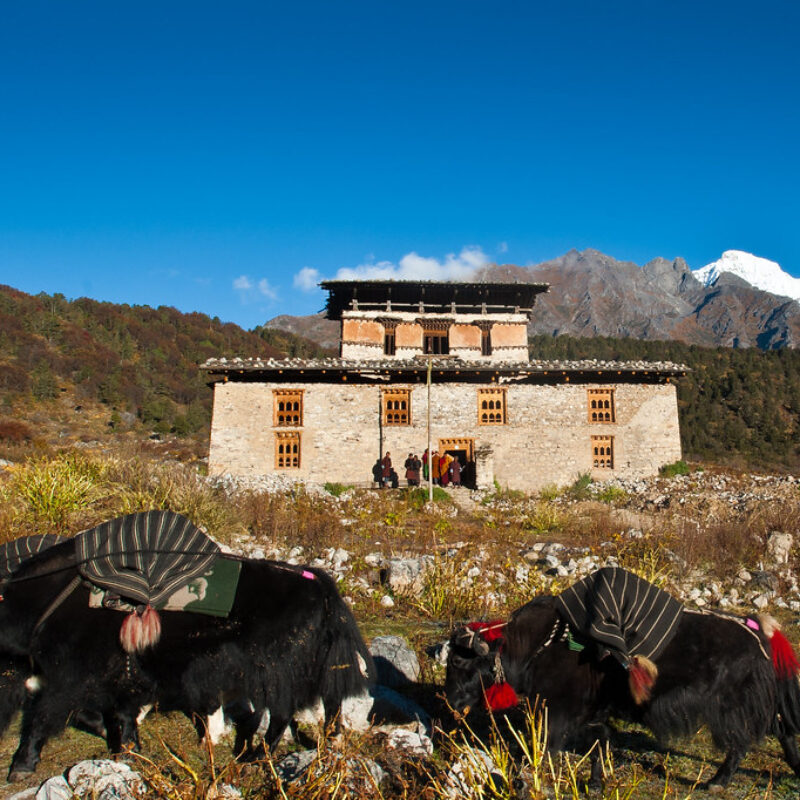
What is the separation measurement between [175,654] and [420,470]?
55.2 feet

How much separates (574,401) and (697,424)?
22.5 meters

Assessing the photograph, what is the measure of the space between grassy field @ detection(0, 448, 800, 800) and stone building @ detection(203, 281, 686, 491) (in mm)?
4799

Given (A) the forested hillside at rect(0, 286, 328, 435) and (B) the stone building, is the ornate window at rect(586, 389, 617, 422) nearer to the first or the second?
(B) the stone building

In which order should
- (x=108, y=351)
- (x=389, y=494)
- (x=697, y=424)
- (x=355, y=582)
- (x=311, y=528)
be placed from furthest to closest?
(x=108, y=351) → (x=697, y=424) → (x=389, y=494) → (x=311, y=528) → (x=355, y=582)

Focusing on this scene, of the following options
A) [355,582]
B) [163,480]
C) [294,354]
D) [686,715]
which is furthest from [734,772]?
[294,354]

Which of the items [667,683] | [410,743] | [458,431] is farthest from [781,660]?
[458,431]

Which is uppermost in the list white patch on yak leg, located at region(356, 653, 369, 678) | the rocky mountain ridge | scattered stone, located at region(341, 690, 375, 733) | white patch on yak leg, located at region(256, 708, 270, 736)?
the rocky mountain ridge

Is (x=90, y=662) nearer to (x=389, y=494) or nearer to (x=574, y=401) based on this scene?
(x=389, y=494)

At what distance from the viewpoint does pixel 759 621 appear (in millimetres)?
3934

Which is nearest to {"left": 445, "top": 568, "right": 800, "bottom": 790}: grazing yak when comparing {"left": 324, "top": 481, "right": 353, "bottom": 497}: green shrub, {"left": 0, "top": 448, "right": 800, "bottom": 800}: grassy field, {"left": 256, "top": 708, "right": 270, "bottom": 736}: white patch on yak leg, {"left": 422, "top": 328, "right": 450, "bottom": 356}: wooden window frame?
{"left": 0, "top": 448, "right": 800, "bottom": 800}: grassy field

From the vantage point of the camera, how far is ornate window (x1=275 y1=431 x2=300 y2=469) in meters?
20.8

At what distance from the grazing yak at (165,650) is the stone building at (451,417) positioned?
53.6ft

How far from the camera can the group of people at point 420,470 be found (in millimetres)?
20094

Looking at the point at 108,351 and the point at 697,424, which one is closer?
the point at 697,424
